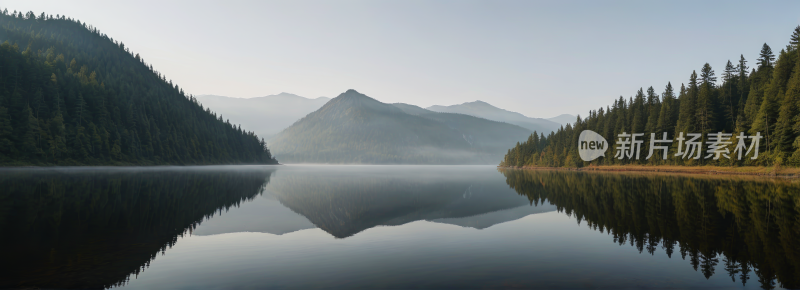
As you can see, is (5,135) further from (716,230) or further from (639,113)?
(639,113)

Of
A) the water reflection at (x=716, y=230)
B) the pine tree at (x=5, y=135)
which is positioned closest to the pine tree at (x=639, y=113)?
the water reflection at (x=716, y=230)

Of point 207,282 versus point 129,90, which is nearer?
point 207,282

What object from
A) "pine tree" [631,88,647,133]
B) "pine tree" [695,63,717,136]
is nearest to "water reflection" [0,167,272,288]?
"pine tree" [695,63,717,136]

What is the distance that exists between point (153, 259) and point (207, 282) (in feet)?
11.4

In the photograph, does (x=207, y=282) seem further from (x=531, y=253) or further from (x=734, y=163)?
(x=734, y=163)

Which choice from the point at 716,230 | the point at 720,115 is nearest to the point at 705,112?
the point at 720,115

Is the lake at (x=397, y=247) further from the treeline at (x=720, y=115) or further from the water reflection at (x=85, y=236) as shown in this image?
the treeline at (x=720, y=115)

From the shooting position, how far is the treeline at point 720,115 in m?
70.1

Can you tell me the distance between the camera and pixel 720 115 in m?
103

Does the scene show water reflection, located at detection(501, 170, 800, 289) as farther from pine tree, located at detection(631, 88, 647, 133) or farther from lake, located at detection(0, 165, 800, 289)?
pine tree, located at detection(631, 88, 647, 133)

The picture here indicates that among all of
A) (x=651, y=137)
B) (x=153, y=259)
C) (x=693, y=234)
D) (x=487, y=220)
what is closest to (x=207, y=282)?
(x=153, y=259)

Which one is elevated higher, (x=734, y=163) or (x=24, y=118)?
(x=24, y=118)

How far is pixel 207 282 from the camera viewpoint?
10461mm

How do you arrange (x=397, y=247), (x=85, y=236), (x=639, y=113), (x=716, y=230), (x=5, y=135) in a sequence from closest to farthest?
(x=397, y=247) → (x=85, y=236) → (x=716, y=230) → (x=5, y=135) → (x=639, y=113)
